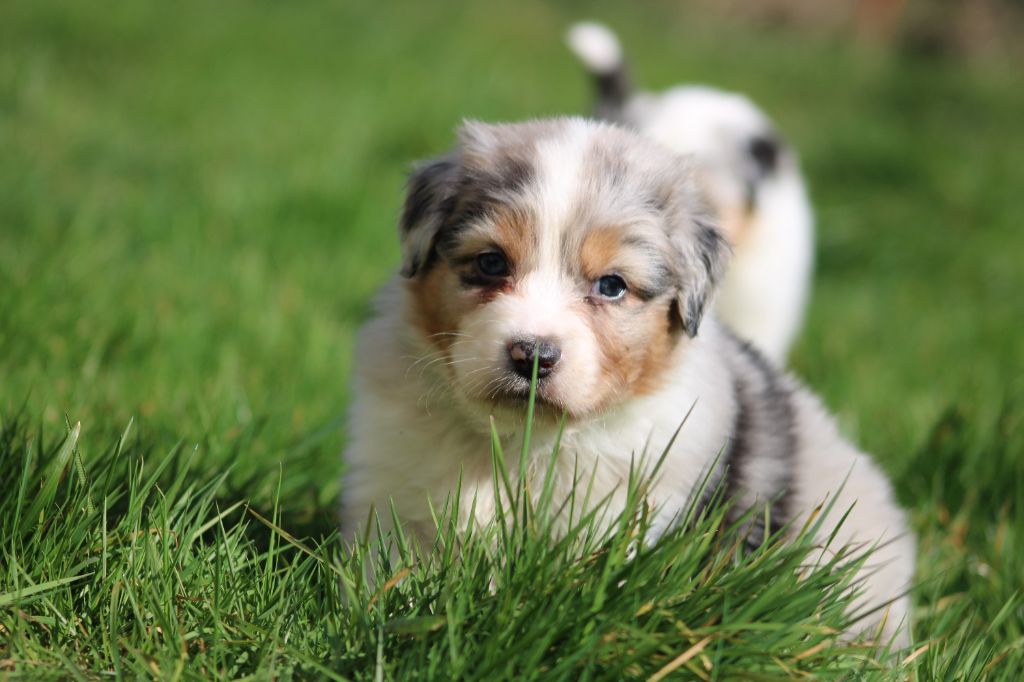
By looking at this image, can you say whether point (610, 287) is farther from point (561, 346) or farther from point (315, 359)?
point (315, 359)

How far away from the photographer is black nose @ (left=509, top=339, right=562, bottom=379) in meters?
2.48

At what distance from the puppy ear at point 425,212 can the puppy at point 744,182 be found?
2757 mm

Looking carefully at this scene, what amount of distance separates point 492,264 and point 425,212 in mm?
254

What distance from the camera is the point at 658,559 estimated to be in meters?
2.12

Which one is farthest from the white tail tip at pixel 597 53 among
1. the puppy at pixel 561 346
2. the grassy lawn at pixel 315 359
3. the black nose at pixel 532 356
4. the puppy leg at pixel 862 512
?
the black nose at pixel 532 356

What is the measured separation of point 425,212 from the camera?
2.83m

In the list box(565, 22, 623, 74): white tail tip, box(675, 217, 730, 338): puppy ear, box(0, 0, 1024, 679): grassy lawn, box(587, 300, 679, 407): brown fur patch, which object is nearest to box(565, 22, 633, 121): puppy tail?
box(565, 22, 623, 74): white tail tip

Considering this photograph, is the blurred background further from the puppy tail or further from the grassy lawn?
the puppy tail

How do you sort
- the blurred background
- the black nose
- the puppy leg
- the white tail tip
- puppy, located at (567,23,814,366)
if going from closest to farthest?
the black nose
the puppy leg
the blurred background
puppy, located at (567,23,814,366)
the white tail tip

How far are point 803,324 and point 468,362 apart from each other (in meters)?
4.15

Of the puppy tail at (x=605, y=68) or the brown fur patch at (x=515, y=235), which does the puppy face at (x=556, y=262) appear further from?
the puppy tail at (x=605, y=68)

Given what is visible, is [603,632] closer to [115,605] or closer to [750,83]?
[115,605]

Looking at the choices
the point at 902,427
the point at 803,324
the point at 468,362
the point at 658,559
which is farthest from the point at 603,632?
the point at 803,324

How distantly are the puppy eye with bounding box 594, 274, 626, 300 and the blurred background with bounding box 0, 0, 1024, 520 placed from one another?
77 centimetres
